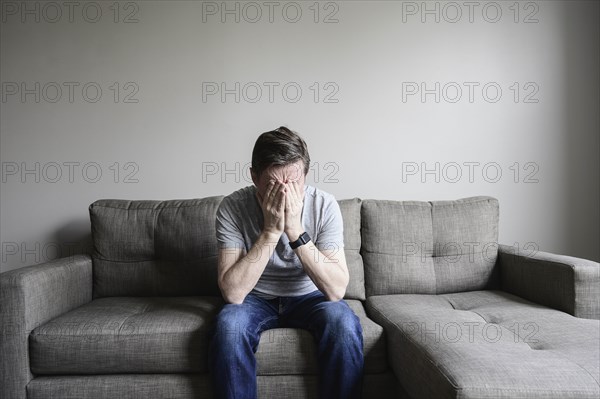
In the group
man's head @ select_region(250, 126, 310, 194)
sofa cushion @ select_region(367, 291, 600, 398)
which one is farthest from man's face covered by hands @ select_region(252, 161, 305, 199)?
sofa cushion @ select_region(367, 291, 600, 398)

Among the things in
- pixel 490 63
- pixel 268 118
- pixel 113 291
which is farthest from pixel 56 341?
pixel 490 63

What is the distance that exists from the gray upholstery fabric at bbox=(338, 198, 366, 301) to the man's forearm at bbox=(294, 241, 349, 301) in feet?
1.45

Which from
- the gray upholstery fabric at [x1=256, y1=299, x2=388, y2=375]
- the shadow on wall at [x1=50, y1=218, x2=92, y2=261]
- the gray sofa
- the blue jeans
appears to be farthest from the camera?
the shadow on wall at [x1=50, y1=218, x2=92, y2=261]

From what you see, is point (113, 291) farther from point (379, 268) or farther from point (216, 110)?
point (379, 268)

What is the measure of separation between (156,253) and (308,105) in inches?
44.8

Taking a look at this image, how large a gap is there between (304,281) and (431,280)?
72cm

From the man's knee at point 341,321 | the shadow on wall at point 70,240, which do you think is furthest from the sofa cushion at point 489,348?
the shadow on wall at point 70,240

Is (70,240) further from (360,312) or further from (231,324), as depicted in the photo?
(360,312)

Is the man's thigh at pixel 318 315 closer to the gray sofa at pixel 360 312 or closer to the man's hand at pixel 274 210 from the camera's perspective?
the gray sofa at pixel 360 312

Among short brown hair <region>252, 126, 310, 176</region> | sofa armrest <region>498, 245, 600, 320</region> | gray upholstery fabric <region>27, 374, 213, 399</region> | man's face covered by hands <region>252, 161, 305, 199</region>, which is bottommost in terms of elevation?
gray upholstery fabric <region>27, 374, 213, 399</region>

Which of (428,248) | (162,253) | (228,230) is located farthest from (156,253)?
(428,248)

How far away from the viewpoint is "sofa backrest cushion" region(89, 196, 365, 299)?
6.70ft

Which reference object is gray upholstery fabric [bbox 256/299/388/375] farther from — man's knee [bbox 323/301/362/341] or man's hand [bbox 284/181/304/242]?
man's hand [bbox 284/181/304/242]

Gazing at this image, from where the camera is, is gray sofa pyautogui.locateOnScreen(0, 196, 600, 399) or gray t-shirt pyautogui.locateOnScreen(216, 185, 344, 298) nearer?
gray sofa pyautogui.locateOnScreen(0, 196, 600, 399)
